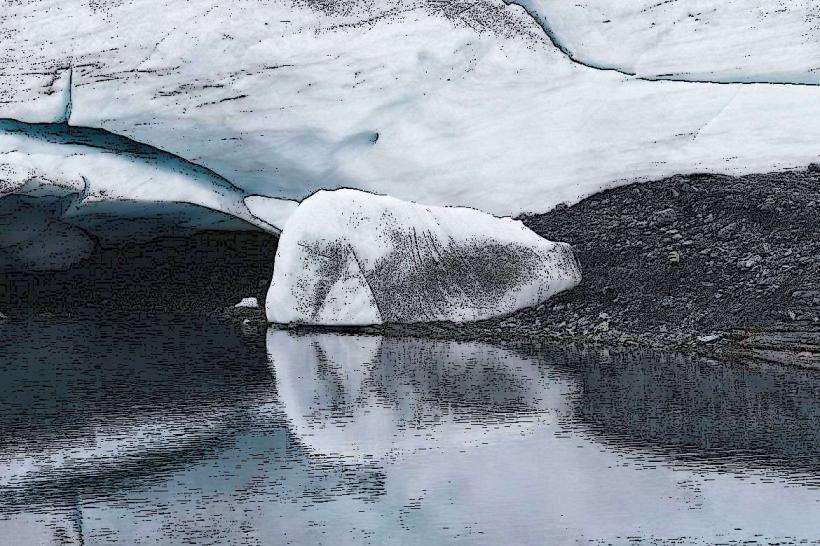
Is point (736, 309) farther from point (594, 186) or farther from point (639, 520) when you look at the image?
point (639, 520)

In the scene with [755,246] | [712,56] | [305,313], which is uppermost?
[712,56]

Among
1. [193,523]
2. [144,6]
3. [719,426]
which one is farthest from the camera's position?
[144,6]

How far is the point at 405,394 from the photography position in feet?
23.7

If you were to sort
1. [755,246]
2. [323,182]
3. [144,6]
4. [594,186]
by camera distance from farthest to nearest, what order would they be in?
1. [144,6]
2. [323,182]
3. [594,186]
4. [755,246]

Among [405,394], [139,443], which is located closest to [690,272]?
[405,394]

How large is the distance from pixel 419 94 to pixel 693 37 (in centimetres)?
268

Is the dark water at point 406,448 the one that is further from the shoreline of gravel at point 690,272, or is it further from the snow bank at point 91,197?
the snow bank at point 91,197

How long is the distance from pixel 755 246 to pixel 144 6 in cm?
671

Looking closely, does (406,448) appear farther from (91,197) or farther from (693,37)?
(693,37)

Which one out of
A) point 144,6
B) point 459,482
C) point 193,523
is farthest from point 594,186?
point 193,523

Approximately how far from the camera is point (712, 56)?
39.1ft

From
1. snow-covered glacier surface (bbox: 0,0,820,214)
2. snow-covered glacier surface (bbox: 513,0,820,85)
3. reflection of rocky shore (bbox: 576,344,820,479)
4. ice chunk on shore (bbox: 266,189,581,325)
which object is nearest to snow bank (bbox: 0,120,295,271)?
snow-covered glacier surface (bbox: 0,0,820,214)

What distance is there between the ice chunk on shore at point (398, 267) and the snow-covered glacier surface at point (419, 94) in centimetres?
111

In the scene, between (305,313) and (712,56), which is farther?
(712,56)
